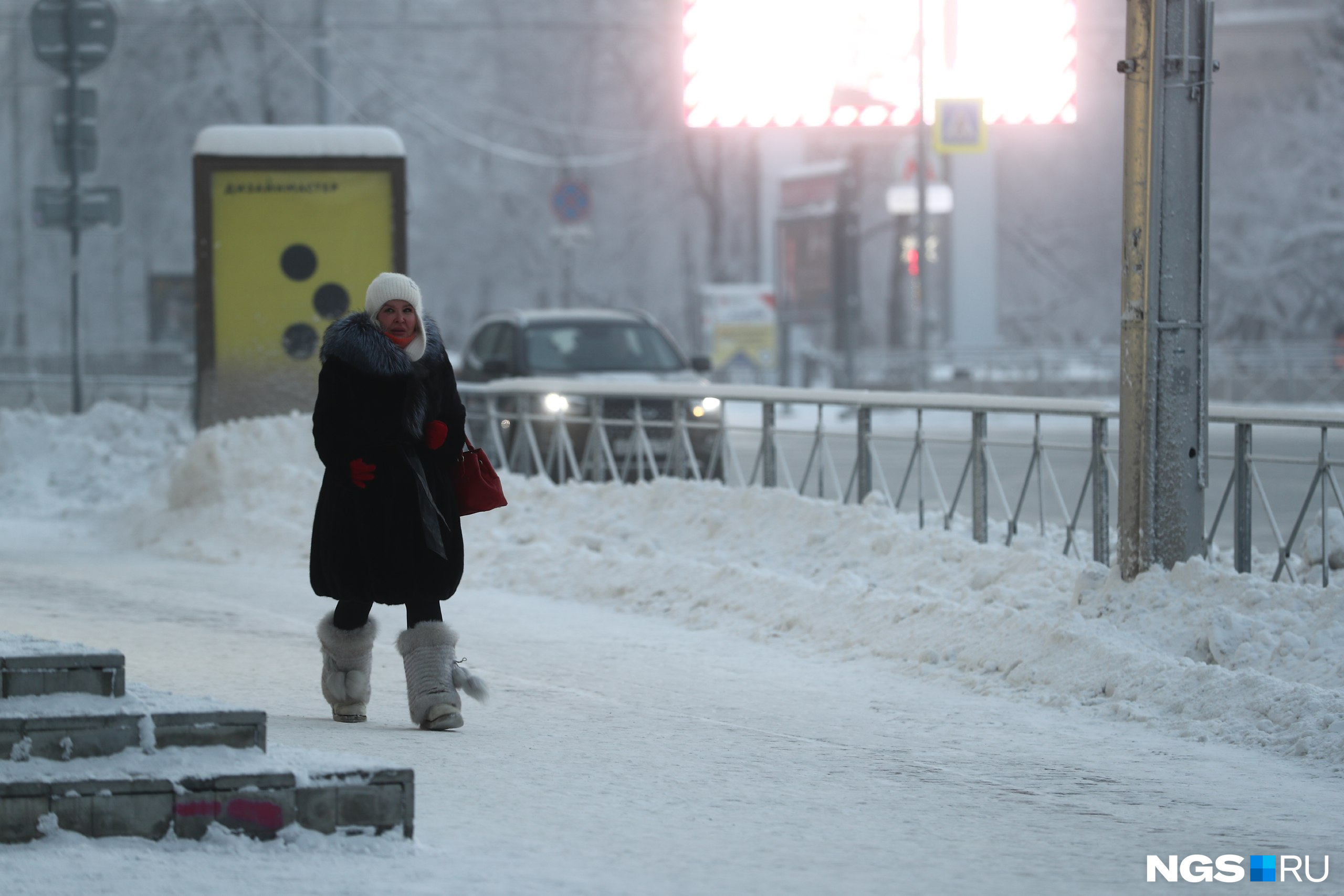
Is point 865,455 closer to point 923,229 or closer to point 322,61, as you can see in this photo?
point 322,61

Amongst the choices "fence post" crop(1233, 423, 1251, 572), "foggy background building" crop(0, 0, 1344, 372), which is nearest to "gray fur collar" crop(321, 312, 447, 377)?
"fence post" crop(1233, 423, 1251, 572)

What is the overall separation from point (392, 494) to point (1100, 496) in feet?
13.8

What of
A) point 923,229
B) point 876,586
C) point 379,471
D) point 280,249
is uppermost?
point 923,229

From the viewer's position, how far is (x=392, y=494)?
630 cm

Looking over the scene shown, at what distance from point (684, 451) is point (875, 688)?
4.95 m

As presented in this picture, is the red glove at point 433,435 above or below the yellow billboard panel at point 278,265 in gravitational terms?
below

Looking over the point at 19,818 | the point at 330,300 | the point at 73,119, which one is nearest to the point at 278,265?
the point at 330,300

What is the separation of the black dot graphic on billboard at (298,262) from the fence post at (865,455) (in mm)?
6097

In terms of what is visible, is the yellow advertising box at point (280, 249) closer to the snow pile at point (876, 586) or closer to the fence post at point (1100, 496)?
the snow pile at point (876, 586)

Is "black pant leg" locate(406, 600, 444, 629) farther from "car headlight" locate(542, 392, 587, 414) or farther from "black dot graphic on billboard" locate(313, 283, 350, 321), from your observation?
"black dot graphic on billboard" locate(313, 283, 350, 321)

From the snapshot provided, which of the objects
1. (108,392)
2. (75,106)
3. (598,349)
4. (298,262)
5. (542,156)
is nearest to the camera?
(298,262)

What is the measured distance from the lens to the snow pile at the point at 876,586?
7.04m

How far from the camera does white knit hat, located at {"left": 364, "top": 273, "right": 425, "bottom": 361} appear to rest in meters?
6.36

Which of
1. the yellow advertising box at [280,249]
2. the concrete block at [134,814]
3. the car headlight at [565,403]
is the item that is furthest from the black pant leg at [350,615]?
the yellow advertising box at [280,249]
